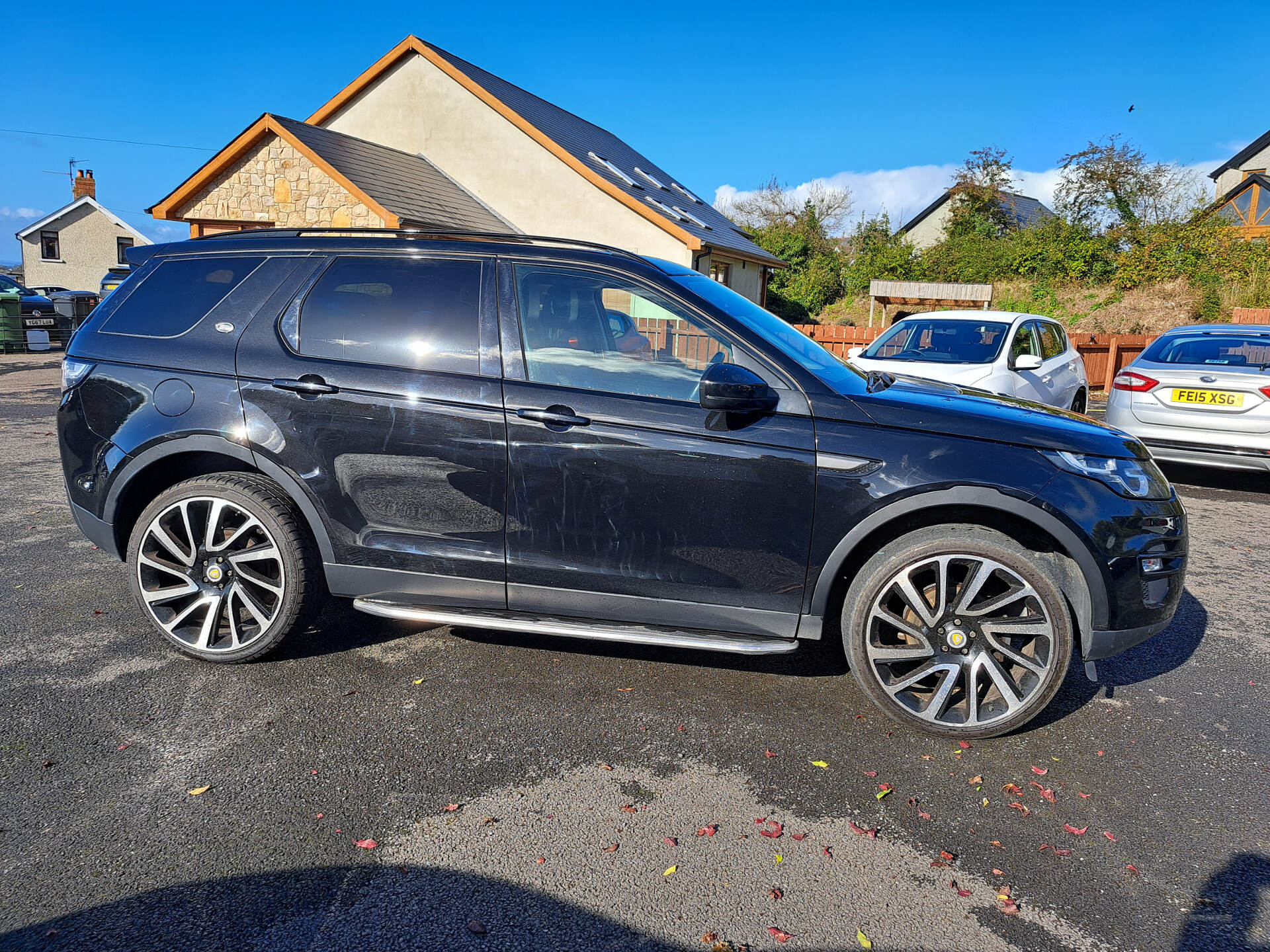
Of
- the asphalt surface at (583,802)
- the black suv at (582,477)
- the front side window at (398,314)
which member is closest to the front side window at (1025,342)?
the asphalt surface at (583,802)

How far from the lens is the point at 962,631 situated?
3.36 m

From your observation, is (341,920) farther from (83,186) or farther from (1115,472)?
(83,186)

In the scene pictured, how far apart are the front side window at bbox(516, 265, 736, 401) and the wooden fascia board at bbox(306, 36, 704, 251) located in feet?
57.4

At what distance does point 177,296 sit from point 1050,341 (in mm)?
9611

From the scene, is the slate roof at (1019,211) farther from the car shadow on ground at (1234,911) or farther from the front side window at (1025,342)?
the car shadow on ground at (1234,911)

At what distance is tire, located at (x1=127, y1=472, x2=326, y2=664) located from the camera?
147 inches

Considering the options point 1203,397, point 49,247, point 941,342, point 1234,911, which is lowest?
point 1234,911

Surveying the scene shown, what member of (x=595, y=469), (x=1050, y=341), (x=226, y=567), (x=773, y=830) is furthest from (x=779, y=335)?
(x=1050, y=341)

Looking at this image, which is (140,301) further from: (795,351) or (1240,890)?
(1240,890)

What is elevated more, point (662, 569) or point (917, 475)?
point (917, 475)

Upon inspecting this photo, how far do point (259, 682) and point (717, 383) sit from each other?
2.42 meters

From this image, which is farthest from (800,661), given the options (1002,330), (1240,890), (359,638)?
(1002,330)

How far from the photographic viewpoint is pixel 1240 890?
8.39 feet

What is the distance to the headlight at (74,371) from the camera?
12.9 feet
